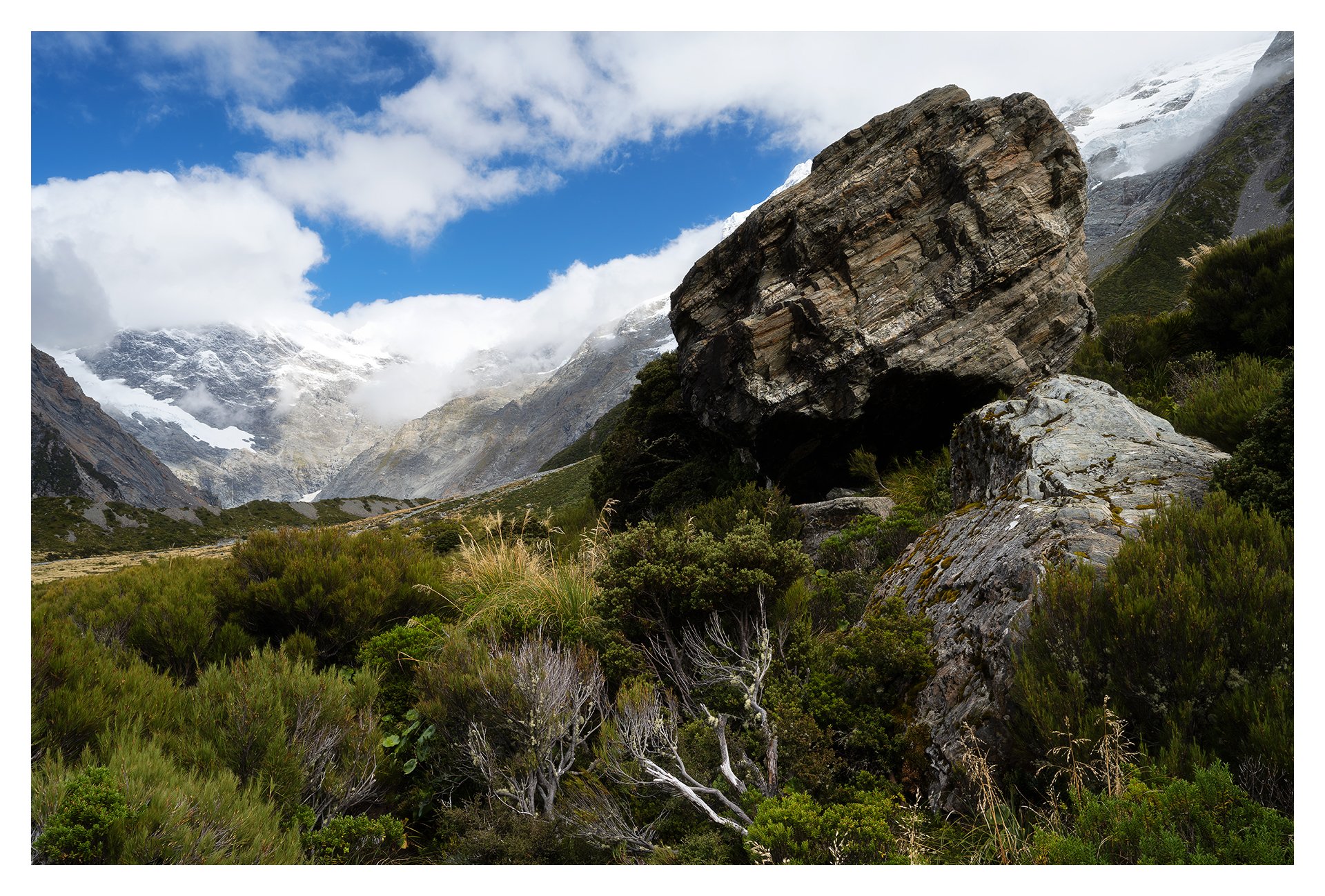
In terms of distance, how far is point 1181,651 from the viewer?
2895 millimetres

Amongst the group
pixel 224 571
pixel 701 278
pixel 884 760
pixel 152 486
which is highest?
pixel 152 486

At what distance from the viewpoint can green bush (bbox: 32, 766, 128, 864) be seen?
8.57 ft

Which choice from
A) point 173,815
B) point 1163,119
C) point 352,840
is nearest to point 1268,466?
point 352,840

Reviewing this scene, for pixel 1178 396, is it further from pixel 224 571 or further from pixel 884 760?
pixel 224 571

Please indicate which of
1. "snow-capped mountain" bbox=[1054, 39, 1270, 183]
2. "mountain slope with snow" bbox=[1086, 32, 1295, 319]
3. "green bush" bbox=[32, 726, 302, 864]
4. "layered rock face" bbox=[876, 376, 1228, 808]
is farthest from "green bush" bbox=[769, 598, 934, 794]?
"snow-capped mountain" bbox=[1054, 39, 1270, 183]

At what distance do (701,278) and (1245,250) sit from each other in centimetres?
897

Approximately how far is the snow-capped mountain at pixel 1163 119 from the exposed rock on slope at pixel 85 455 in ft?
648

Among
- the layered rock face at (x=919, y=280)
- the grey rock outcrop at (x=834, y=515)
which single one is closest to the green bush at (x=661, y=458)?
the layered rock face at (x=919, y=280)

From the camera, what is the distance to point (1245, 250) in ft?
31.3

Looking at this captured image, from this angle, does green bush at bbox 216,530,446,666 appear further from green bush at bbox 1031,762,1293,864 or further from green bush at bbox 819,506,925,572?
green bush at bbox 1031,762,1293,864

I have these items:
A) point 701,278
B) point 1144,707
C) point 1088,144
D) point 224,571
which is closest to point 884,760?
point 1144,707

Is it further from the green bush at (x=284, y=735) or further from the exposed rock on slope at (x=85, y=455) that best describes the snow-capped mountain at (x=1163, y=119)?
the exposed rock on slope at (x=85, y=455)

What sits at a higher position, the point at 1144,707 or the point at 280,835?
the point at 280,835

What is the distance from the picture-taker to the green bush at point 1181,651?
8.90 ft
